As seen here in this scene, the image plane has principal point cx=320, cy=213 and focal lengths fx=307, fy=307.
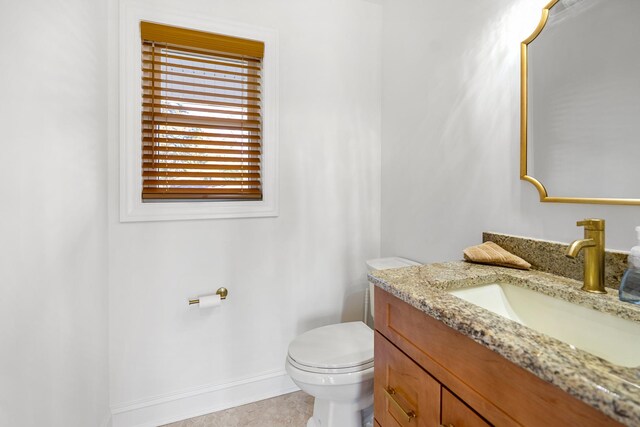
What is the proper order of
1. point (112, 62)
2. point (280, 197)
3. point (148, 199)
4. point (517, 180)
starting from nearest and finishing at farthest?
point (517, 180) < point (112, 62) < point (148, 199) < point (280, 197)

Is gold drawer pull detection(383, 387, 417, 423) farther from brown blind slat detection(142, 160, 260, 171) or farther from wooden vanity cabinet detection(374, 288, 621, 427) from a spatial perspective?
brown blind slat detection(142, 160, 260, 171)

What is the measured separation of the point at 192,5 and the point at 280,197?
3.63ft

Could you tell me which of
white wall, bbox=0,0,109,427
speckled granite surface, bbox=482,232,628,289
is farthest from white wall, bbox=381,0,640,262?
white wall, bbox=0,0,109,427

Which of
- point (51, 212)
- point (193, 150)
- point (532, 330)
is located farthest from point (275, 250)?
point (532, 330)

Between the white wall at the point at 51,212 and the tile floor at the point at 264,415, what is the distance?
511 mm

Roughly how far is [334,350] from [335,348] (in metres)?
0.02

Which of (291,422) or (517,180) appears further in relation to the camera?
(291,422)

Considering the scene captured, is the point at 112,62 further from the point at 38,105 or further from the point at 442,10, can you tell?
the point at 442,10

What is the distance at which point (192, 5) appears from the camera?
1.61m

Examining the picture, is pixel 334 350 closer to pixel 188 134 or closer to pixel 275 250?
pixel 275 250

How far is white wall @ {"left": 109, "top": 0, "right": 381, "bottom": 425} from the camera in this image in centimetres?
158

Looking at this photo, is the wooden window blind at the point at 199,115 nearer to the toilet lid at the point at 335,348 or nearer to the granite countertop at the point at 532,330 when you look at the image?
the toilet lid at the point at 335,348

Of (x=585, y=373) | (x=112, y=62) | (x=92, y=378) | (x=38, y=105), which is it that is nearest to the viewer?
(x=585, y=373)

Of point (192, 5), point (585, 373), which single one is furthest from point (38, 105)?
point (585, 373)
